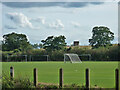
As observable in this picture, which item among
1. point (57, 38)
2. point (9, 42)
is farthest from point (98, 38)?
point (9, 42)

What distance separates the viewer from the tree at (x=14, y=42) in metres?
81.9

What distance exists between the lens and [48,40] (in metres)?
77.5

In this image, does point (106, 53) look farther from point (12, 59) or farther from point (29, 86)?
point (29, 86)

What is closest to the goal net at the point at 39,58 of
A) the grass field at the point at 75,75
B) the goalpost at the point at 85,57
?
the goalpost at the point at 85,57

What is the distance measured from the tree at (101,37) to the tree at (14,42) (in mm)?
19112

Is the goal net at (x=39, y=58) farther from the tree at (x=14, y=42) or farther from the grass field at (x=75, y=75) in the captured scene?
the grass field at (x=75, y=75)

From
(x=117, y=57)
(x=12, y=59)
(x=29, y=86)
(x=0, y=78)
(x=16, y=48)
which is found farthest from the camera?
(x=16, y=48)

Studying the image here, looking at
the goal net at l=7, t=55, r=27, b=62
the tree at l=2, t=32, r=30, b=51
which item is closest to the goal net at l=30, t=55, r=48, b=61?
the goal net at l=7, t=55, r=27, b=62

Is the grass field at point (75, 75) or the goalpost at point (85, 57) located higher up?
the grass field at point (75, 75)

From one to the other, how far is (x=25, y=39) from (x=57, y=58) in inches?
949

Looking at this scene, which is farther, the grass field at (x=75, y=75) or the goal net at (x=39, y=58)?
the goal net at (x=39, y=58)

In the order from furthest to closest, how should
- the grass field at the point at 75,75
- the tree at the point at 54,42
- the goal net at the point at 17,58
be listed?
the tree at the point at 54,42, the goal net at the point at 17,58, the grass field at the point at 75,75

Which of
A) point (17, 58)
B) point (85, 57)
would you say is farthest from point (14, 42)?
point (85, 57)

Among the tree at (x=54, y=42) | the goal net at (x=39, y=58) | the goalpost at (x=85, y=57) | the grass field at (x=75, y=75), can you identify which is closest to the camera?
the grass field at (x=75, y=75)
